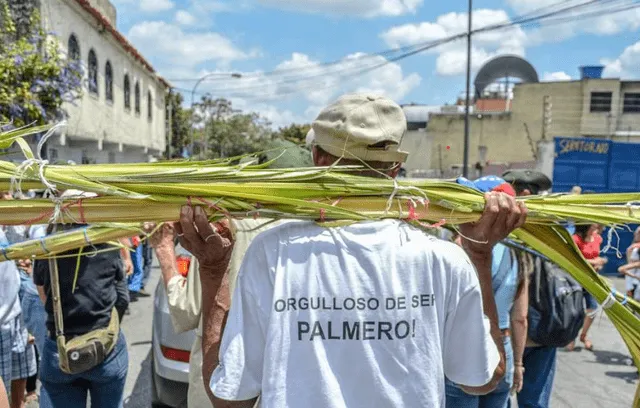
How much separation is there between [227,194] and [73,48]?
555 inches

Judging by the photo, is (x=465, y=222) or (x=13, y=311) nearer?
(x=465, y=222)

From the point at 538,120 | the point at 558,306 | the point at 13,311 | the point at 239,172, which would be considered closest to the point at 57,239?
the point at 239,172

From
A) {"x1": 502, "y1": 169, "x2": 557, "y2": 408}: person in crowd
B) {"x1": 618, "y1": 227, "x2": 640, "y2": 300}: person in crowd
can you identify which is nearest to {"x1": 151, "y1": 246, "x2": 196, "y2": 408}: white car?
{"x1": 502, "y1": 169, "x2": 557, "y2": 408}: person in crowd

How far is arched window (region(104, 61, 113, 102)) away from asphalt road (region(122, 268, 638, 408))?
11128 millimetres

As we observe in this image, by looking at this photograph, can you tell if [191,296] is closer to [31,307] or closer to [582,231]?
[31,307]

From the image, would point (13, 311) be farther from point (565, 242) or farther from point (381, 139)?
point (565, 242)

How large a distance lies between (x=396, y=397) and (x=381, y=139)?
28.0 inches

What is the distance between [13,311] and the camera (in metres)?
3.53

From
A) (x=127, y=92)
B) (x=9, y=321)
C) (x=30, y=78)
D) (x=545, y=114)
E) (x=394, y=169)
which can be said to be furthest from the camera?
(x=545, y=114)

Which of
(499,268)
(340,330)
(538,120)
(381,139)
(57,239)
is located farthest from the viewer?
(538,120)

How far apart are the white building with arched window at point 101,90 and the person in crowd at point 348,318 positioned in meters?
9.29

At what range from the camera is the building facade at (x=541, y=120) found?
32594mm

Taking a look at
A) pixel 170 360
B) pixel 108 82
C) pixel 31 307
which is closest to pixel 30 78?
pixel 31 307

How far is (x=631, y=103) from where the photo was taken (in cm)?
3347
